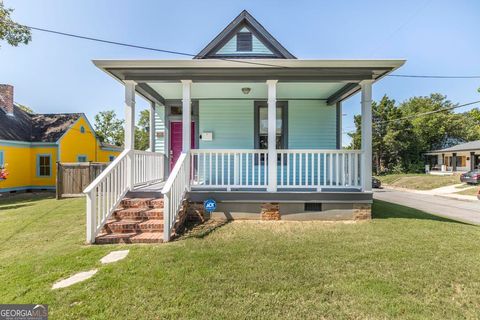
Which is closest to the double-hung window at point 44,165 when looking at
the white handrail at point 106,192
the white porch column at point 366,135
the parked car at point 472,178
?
the white handrail at point 106,192

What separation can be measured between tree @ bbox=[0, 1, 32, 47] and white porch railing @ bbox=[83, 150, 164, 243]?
12271 mm

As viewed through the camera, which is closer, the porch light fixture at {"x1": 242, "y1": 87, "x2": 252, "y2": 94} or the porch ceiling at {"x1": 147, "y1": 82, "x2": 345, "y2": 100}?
the porch ceiling at {"x1": 147, "y1": 82, "x2": 345, "y2": 100}

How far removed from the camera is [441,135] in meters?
35.2

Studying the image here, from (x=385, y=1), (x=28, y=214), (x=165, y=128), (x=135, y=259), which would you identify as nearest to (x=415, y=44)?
(x=385, y=1)

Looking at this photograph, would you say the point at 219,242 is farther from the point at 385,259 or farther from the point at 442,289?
the point at 442,289

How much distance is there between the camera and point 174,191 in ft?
15.2

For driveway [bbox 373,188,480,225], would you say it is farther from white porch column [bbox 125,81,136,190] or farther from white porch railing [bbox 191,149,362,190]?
white porch column [bbox 125,81,136,190]

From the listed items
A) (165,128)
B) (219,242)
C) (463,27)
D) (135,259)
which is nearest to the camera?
(135,259)

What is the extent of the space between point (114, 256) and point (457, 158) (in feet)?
138

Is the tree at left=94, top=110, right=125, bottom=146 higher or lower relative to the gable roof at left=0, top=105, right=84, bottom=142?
higher

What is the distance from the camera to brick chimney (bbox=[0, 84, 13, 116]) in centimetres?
1436

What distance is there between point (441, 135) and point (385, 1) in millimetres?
34967

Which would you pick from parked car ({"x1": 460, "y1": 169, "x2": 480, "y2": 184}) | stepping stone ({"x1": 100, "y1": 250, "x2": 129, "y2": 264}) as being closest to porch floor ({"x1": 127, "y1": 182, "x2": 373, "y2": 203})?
stepping stone ({"x1": 100, "y1": 250, "x2": 129, "y2": 264})

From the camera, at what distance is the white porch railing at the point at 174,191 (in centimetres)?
420
